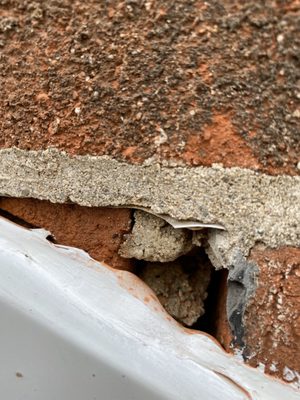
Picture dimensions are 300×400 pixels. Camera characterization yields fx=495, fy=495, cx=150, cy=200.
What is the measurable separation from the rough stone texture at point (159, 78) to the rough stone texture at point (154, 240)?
0.07m

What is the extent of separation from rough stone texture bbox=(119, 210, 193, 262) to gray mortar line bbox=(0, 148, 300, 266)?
0.08 ft

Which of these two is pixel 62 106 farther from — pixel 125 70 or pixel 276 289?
pixel 276 289

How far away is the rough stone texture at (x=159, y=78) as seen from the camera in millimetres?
425

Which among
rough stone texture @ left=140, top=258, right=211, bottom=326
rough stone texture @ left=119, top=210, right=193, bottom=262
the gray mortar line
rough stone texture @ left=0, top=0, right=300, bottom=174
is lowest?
rough stone texture @ left=140, top=258, right=211, bottom=326

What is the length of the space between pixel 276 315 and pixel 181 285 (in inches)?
4.9

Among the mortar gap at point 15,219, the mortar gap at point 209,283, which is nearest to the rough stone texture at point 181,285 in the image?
the mortar gap at point 209,283

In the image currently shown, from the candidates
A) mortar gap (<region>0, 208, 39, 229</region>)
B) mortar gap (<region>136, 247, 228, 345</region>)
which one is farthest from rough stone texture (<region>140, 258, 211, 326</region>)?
mortar gap (<region>0, 208, 39, 229</region>)

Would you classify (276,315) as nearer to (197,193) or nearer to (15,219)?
(197,193)

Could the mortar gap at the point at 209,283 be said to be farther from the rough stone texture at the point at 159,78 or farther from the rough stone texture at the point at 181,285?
the rough stone texture at the point at 159,78

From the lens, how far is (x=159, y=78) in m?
0.45

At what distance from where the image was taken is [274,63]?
0.42 m

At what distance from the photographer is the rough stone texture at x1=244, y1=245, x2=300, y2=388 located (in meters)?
0.45

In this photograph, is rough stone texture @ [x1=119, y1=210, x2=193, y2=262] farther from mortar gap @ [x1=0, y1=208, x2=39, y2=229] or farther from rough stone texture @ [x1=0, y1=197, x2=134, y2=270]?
mortar gap @ [x1=0, y1=208, x2=39, y2=229]

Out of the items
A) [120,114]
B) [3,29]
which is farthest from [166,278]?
[3,29]
